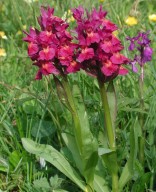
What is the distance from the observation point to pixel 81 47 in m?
1.25

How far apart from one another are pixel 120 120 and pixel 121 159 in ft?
0.61

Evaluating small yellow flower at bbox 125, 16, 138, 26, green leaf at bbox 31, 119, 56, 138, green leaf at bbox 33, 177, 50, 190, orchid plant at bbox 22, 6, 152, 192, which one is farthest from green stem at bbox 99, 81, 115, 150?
small yellow flower at bbox 125, 16, 138, 26

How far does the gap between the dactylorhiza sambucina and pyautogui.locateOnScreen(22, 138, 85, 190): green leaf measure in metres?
0.29

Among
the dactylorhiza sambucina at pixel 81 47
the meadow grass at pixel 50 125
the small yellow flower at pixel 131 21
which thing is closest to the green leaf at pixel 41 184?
the meadow grass at pixel 50 125

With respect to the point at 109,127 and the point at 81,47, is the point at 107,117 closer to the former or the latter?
the point at 109,127

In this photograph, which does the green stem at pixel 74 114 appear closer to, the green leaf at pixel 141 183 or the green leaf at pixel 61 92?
the green leaf at pixel 61 92

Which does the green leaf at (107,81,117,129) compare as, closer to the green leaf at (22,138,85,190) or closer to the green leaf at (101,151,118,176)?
the green leaf at (101,151,118,176)

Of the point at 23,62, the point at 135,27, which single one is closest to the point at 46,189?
the point at 23,62

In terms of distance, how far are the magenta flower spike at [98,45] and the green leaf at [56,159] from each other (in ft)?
1.07

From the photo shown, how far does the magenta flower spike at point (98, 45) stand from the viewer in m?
1.23

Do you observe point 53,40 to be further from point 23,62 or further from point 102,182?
point 23,62

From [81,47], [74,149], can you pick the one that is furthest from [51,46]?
[74,149]

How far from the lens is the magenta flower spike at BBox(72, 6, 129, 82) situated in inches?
48.5

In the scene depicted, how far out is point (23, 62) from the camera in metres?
2.49
